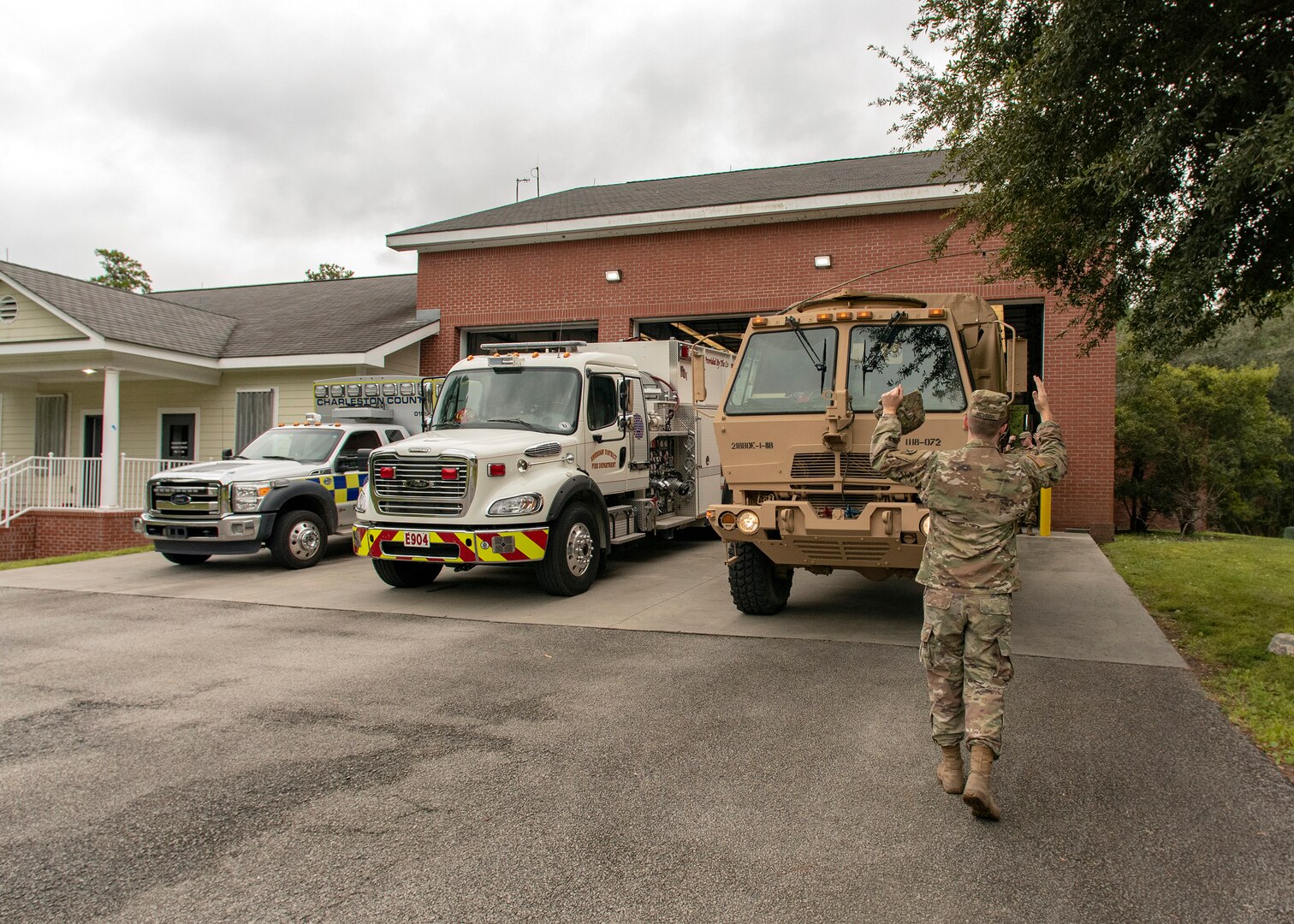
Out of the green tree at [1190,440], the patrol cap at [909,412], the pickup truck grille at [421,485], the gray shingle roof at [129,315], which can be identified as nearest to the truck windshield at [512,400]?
the pickup truck grille at [421,485]

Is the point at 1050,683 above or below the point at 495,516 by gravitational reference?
below

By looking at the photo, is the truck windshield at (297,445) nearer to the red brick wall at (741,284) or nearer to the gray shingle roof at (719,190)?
the red brick wall at (741,284)

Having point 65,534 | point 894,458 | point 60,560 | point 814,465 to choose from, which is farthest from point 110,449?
point 894,458

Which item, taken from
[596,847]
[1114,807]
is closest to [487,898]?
[596,847]

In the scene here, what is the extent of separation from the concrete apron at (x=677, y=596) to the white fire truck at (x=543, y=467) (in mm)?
483

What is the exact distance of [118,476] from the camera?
17.1m

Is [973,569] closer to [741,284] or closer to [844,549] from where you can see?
[844,549]

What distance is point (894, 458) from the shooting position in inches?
169

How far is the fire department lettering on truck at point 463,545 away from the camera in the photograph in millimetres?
8828

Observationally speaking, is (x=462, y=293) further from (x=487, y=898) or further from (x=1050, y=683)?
(x=487, y=898)

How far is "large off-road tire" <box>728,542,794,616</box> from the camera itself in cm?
805

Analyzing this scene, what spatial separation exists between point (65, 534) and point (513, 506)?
1207 cm

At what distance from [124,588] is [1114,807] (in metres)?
10.5

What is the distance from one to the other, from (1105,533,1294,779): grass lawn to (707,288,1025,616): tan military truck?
88.6 inches
